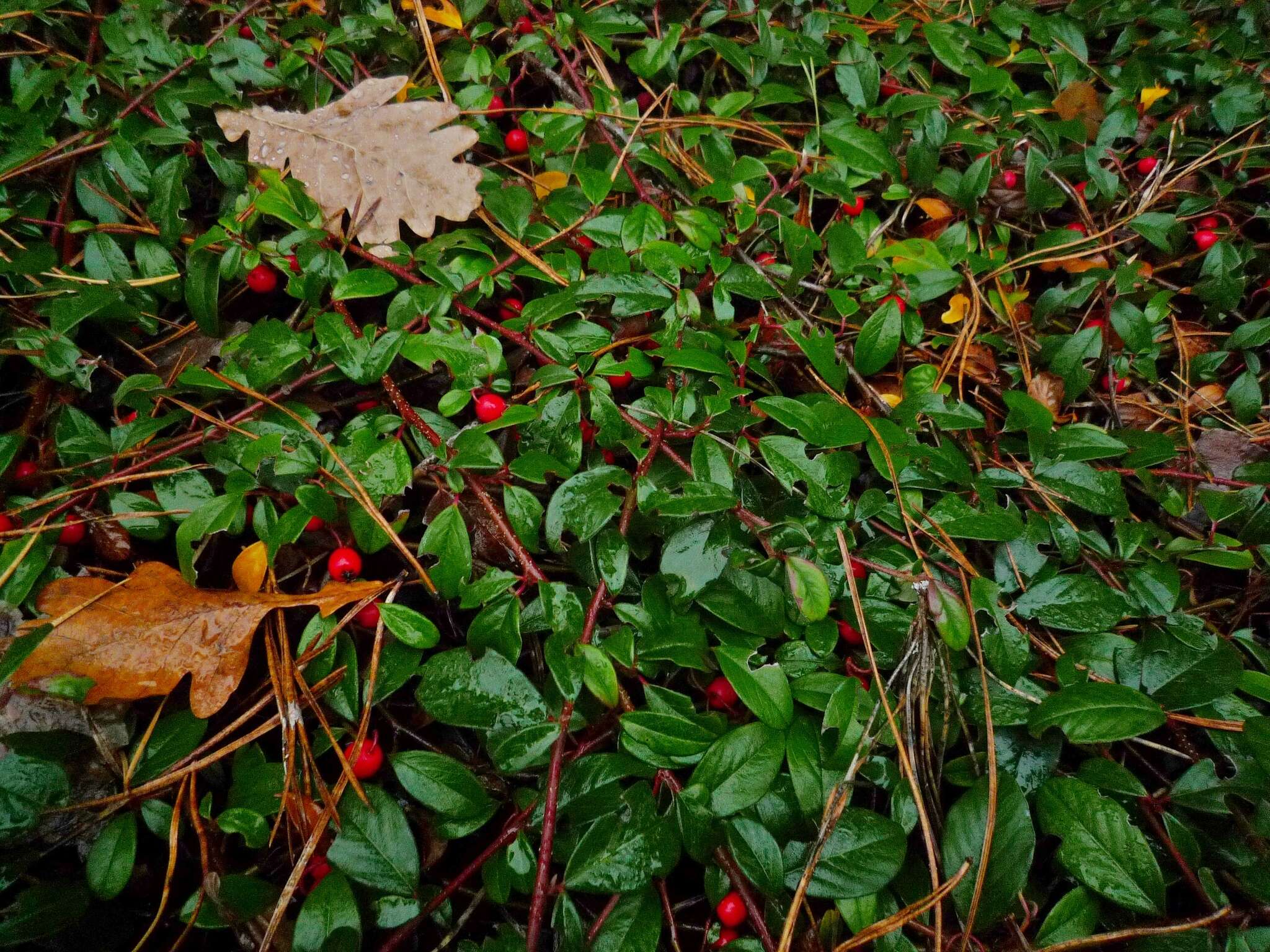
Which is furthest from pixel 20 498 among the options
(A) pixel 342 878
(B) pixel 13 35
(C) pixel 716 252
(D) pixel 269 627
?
(C) pixel 716 252

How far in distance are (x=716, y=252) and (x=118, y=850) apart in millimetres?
1928

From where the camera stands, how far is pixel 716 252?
6.31 ft

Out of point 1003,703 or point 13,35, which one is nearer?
point 1003,703

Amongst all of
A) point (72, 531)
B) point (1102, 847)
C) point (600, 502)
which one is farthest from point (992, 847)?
point (72, 531)

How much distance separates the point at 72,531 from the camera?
5.09ft

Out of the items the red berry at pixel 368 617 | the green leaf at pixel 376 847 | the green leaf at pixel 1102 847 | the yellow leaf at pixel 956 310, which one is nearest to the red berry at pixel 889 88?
the yellow leaf at pixel 956 310

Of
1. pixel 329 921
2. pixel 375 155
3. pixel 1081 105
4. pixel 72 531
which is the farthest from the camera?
pixel 1081 105

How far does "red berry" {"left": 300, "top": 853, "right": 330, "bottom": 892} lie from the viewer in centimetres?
133

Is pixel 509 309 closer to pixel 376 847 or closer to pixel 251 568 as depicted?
pixel 251 568

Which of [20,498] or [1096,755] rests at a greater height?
[20,498]

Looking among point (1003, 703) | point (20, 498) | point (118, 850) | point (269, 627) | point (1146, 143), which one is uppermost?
point (20, 498)

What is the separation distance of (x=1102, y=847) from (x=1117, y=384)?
1.45 m

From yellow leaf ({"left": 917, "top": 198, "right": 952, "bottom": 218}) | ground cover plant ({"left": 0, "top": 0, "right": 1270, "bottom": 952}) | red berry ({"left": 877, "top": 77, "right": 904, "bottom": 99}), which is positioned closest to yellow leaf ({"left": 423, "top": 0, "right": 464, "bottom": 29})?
ground cover plant ({"left": 0, "top": 0, "right": 1270, "bottom": 952})

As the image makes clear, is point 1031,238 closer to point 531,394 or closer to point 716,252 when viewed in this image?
point 716,252
